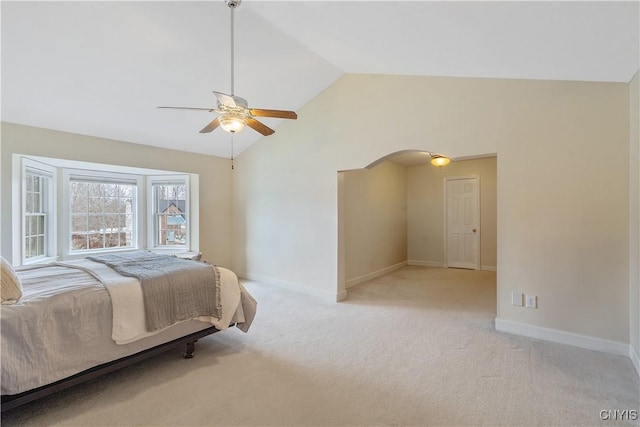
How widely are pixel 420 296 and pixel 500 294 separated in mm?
1432

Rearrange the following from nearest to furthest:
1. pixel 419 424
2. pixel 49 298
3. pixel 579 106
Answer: pixel 419 424, pixel 49 298, pixel 579 106

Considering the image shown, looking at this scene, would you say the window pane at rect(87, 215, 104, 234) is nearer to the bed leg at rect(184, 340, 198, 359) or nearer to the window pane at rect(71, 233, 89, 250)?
the window pane at rect(71, 233, 89, 250)

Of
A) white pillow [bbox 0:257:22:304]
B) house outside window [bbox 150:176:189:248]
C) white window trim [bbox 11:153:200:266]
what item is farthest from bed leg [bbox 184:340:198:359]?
house outside window [bbox 150:176:189:248]

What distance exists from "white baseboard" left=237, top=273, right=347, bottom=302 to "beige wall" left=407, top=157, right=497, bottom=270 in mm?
3382

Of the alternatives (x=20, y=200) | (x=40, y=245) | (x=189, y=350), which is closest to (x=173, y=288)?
(x=189, y=350)

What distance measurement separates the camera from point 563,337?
2.89 meters

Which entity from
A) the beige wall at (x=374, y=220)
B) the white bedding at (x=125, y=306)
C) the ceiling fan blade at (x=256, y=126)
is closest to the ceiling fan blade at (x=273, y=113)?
the ceiling fan blade at (x=256, y=126)

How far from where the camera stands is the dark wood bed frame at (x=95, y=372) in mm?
1795

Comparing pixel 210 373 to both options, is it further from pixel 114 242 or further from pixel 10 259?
pixel 114 242

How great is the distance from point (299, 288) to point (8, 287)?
3.41 m

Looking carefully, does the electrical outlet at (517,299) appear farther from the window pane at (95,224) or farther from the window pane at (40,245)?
the window pane at (40,245)

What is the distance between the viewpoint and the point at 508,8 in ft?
6.12

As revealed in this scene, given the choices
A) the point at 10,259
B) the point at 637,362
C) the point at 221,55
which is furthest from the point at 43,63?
the point at 637,362

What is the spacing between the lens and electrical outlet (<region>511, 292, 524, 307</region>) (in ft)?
10.2
